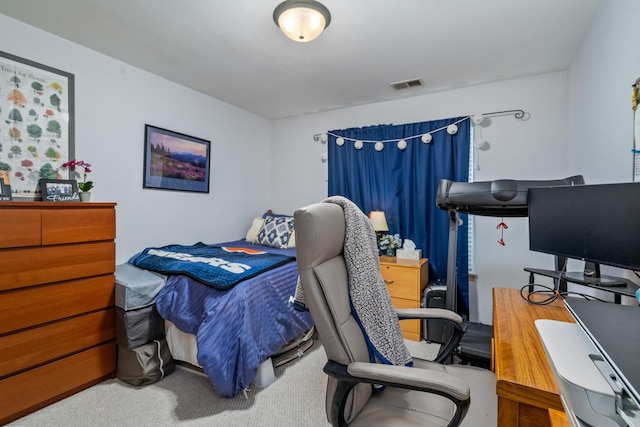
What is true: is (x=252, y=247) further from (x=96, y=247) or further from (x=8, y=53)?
(x=8, y=53)

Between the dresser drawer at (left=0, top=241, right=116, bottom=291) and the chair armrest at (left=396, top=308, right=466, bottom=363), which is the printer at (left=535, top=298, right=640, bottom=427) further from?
the dresser drawer at (left=0, top=241, right=116, bottom=291)

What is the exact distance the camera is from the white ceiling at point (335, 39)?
1.85 m

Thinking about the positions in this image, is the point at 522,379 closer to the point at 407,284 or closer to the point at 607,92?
the point at 607,92

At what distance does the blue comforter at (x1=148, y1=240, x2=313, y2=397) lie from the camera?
1.80 m

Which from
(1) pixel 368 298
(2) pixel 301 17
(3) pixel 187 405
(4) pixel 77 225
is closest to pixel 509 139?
(2) pixel 301 17

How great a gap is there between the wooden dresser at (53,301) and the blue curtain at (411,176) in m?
2.40

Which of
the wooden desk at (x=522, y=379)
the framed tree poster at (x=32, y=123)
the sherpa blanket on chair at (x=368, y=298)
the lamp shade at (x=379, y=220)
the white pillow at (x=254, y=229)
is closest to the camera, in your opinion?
the wooden desk at (x=522, y=379)

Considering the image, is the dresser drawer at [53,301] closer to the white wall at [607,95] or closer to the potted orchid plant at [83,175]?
the potted orchid plant at [83,175]

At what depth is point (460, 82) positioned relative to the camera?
115 inches

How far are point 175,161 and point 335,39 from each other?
1.94 metres

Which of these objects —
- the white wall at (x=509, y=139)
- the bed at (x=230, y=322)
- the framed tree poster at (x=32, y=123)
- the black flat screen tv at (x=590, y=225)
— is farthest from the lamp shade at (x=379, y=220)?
the framed tree poster at (x=32, y=123)

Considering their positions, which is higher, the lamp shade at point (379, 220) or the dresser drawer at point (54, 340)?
the lamp shade at point (379, 220)

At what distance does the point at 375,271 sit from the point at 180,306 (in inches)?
56.5

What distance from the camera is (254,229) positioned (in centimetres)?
368
